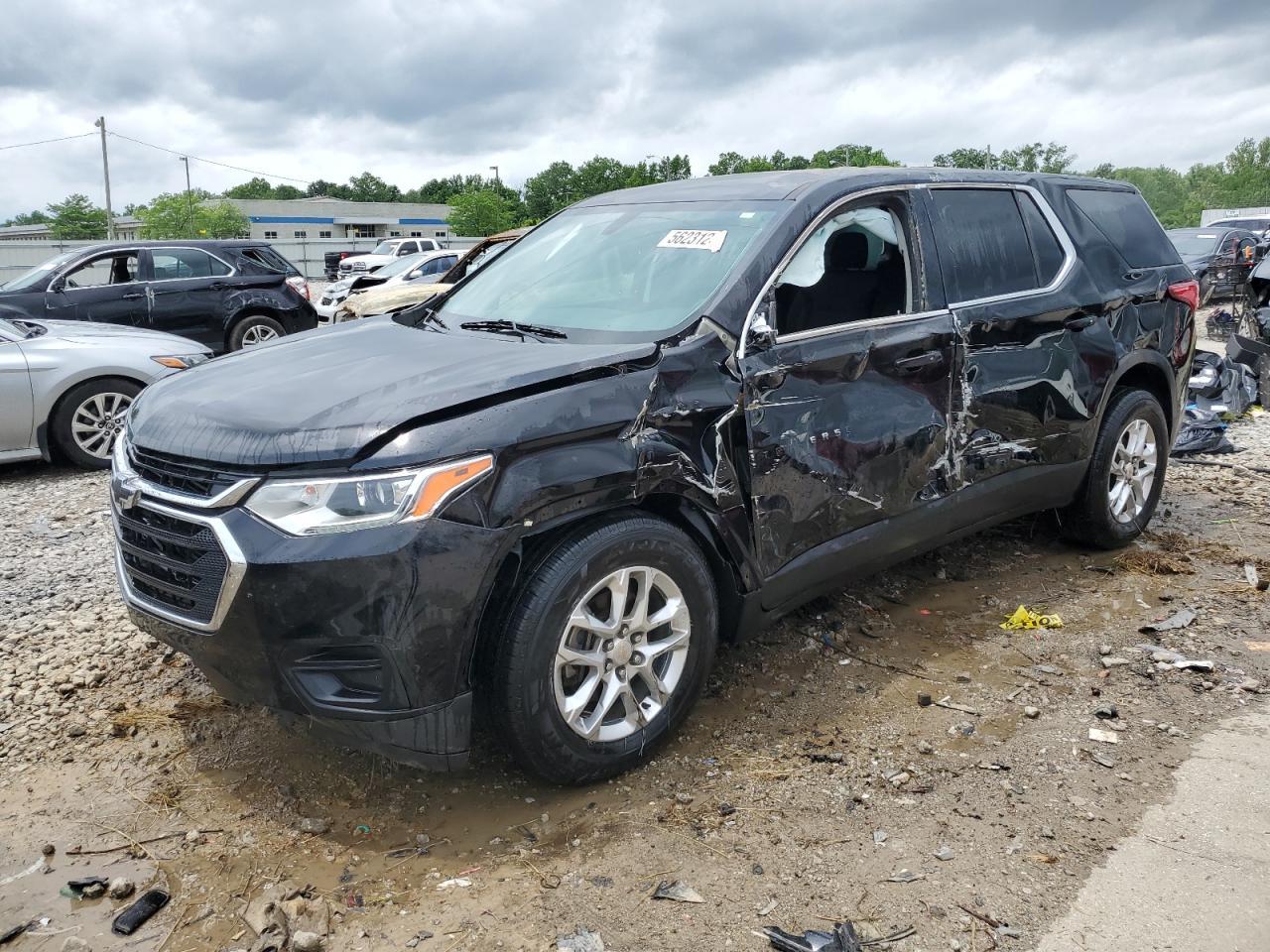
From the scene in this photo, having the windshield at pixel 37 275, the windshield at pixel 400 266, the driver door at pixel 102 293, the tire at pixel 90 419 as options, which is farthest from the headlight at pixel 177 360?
the windshield at pixel 400 266

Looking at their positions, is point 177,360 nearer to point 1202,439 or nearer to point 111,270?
point 111,270

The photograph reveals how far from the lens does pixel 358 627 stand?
102 inches

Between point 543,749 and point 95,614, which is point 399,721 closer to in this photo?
point 543,749

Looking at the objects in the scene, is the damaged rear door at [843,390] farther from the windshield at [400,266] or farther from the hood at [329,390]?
the windshield at [400,266]

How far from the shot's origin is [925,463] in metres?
3.91

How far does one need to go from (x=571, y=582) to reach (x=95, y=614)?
107 inches

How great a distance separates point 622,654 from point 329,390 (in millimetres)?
1173

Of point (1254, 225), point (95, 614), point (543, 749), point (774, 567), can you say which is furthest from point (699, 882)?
point (1254, 225)

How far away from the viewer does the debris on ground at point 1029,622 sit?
14.5 ft

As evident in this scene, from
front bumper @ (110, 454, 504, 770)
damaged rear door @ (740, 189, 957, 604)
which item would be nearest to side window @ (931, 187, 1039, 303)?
damaged rear door @ (740, 189, 957, 604)

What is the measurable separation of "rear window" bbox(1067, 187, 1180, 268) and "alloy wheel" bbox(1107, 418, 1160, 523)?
87cm

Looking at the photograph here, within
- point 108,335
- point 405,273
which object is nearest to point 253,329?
point 108,335

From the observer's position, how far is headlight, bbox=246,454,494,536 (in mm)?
2576

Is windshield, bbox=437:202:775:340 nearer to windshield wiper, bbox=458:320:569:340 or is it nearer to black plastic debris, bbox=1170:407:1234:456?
windshield wiper, bbox=458:320:569:340
